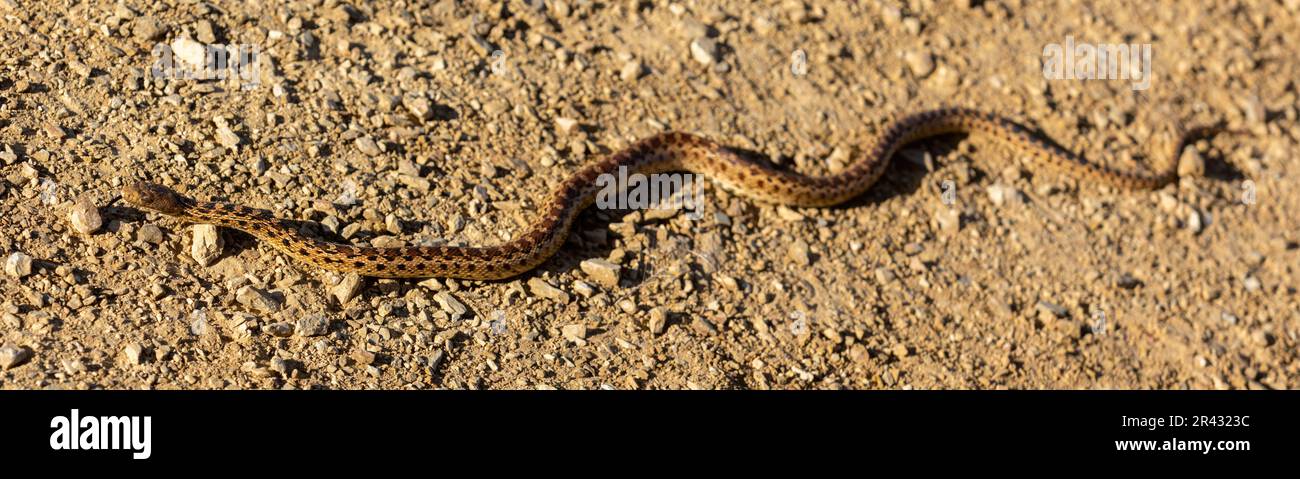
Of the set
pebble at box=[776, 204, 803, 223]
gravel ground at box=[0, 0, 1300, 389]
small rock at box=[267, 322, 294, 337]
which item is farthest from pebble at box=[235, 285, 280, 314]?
pebble at box=[776, 204, 803, 223]

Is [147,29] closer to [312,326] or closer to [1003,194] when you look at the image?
[312,326]

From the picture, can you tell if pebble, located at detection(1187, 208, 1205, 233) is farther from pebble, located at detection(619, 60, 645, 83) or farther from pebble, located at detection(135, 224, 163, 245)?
pebble, located at detection(135, 224, 163, 245)

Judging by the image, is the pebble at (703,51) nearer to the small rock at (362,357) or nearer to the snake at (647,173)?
the snake at (647,173)

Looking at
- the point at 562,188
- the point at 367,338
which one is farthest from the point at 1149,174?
the point at 367,338

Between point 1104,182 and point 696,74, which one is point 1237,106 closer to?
point 1104,182

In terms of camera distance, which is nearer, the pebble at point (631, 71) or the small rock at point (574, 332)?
the small rock at point (574, 332)

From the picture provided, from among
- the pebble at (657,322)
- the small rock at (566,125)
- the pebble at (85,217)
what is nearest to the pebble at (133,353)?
the pebble at (85,217)
